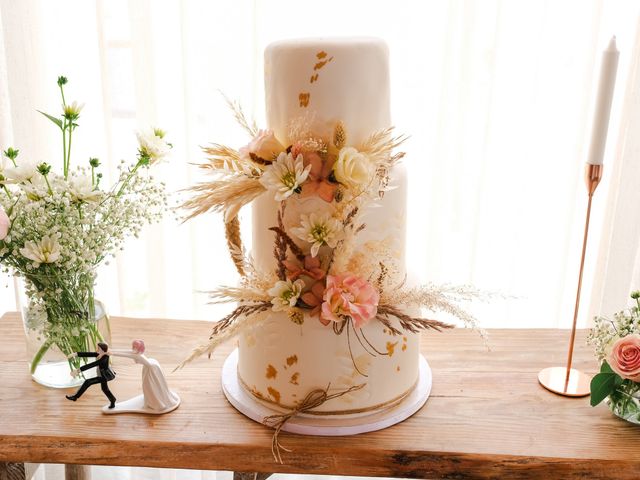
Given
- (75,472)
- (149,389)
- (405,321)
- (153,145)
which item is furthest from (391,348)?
(75,472)

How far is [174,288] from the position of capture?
66.8 inches

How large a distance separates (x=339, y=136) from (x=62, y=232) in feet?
1.47

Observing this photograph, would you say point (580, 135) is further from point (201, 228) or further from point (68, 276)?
point (68, 276)

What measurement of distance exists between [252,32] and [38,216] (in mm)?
697

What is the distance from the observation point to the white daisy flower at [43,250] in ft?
3.14

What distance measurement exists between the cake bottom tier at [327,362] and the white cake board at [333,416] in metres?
0.01

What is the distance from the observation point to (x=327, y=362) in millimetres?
931

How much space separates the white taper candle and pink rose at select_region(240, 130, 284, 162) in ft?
1.61

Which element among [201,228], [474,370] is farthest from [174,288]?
[474,370]

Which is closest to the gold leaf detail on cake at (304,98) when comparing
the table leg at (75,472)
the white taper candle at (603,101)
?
the white taper candle at (603,101)

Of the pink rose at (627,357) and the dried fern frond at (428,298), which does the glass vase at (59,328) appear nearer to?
the dried fern frond at (428,298)

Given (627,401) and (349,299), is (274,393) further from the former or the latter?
(627,401)

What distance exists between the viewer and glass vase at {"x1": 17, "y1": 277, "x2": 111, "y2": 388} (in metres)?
1.04

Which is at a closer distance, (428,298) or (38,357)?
(428,298)
